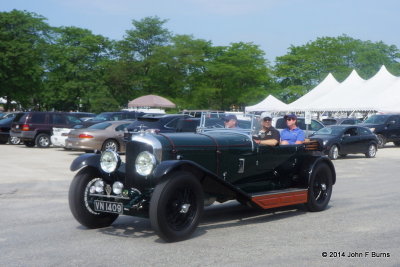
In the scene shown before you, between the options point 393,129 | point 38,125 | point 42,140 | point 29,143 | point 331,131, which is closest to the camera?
point 331,131

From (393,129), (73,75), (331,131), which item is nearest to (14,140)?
(331,131)

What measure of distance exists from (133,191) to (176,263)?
5.44ft

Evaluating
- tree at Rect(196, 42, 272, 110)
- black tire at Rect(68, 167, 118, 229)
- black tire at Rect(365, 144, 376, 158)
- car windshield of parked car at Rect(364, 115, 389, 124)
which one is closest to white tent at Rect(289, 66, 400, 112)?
car windshield of parked car at Rect(364, 115, 389, 124)

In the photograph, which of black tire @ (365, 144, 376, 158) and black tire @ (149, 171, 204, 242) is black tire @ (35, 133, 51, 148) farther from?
black tire @ (149, 171, 204, 242)

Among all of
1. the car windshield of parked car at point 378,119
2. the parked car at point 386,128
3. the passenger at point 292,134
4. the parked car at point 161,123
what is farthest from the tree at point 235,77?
the passenger at point 292,134

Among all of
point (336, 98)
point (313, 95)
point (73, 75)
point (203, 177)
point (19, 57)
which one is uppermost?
point (19, 57)

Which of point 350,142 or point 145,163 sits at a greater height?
point 145,163

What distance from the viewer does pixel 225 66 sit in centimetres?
6556

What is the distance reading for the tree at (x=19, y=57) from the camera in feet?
171

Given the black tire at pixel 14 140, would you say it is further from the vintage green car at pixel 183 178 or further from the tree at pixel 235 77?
the tree at pixel 235 77

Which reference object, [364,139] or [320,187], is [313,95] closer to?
[364,139]

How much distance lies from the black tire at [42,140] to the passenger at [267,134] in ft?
61.2

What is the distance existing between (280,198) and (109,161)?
8.97 feet

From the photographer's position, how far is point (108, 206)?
7.21 meters
